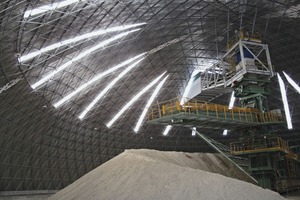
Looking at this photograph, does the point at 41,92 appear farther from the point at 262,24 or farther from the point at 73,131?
the point at 262,24

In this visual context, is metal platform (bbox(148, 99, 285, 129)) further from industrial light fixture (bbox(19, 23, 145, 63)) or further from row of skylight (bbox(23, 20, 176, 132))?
row of skylight (bbox(23, 20, 176, 132))

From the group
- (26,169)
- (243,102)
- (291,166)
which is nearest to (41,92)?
(26,169)

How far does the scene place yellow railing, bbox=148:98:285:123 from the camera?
68.7ft

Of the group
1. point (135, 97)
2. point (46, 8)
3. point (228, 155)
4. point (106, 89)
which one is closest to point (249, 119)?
point (228, 155)

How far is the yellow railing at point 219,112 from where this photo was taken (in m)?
21.0

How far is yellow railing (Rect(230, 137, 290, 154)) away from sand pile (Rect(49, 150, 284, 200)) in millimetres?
7269

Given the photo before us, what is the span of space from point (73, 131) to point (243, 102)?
24.6 m

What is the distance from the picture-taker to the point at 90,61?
103 ft

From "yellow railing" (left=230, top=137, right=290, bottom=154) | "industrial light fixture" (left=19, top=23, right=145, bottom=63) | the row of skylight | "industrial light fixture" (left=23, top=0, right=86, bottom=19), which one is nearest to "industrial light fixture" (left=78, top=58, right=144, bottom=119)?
the row of skylight

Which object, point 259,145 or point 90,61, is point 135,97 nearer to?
point 90,61

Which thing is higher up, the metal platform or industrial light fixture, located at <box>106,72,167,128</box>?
industrial light fixture, located at <box>106,72,167,128</box>

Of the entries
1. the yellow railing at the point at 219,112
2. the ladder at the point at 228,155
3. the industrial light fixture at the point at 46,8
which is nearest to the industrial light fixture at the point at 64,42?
the industrial light fixture at the point at 46,8

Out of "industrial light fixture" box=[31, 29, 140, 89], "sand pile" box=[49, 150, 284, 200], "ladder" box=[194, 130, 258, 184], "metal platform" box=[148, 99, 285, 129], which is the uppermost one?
"industrial light fixture" box=[31, 29, 140, 89]

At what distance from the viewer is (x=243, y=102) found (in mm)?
25484
